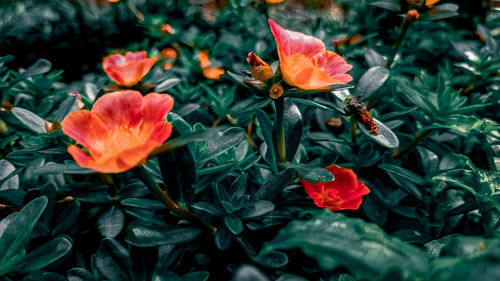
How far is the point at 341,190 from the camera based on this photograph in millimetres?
776

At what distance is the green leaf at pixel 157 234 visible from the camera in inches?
23.4

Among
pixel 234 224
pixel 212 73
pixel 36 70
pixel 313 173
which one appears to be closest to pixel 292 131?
pixel 313 173

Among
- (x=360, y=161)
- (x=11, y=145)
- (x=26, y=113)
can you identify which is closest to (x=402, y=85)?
(x=360, y=161)

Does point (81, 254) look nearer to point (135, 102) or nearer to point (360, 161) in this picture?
point (135, 102)

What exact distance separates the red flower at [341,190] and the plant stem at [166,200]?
0.79ft

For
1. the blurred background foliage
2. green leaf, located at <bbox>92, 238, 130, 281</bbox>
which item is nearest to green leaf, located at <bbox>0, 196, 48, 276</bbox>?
the blurred background foliage

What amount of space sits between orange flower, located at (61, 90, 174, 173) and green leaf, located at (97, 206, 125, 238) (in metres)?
0.23

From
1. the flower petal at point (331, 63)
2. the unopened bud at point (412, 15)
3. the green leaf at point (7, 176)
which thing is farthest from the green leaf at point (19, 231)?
the unopened bud at point (412, 15)

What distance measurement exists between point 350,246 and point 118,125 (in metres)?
0.45

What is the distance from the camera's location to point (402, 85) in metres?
0.90

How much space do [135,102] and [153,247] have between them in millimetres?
288

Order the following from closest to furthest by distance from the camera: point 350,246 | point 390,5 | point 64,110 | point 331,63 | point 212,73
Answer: point 350,246
point 331,63
point 64,110
point 390,5
point 212,73

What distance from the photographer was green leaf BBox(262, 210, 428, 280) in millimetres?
337

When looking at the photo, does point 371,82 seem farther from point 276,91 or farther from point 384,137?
point 276,91
